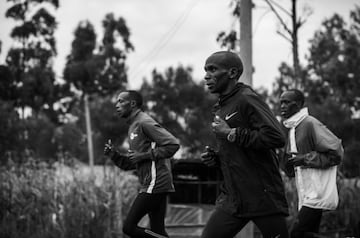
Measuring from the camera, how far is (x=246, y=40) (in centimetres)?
820

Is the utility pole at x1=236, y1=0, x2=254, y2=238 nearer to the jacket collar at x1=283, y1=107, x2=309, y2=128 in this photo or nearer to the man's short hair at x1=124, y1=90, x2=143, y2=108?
the jacket collar at x1=283, y1=107, x2=309, y2=128

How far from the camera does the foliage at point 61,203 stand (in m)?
10.2

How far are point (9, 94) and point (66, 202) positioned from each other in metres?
21.2

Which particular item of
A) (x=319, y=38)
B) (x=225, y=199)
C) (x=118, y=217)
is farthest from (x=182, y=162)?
(x=319, y=38)

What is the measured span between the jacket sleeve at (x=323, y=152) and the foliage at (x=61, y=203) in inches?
172

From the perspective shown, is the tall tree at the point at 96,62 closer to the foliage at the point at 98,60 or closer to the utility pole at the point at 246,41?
the foliage at the point at 98,60

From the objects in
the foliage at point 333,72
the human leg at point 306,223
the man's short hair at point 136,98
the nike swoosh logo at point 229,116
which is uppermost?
the foliage at point 333,72

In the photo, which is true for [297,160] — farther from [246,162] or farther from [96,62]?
[96,62]

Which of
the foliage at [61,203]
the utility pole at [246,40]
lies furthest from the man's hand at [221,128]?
the foliage at [61,203]

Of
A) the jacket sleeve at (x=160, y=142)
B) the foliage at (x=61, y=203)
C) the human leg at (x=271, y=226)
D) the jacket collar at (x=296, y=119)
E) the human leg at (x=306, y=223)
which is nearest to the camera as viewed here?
the human leg at (x=271, y=226)

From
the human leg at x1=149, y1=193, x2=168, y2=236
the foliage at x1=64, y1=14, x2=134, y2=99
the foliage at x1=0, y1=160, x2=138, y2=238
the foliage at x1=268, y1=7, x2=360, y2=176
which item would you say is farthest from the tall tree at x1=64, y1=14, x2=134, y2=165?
→ the human leg at x1=149, y1=193, x2=168, y2=236

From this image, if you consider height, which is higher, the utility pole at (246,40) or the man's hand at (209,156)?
the utility pole at (246,40)

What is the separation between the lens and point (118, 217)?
34.9ft

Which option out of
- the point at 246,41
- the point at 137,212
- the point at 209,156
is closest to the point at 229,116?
the point at 209,156
